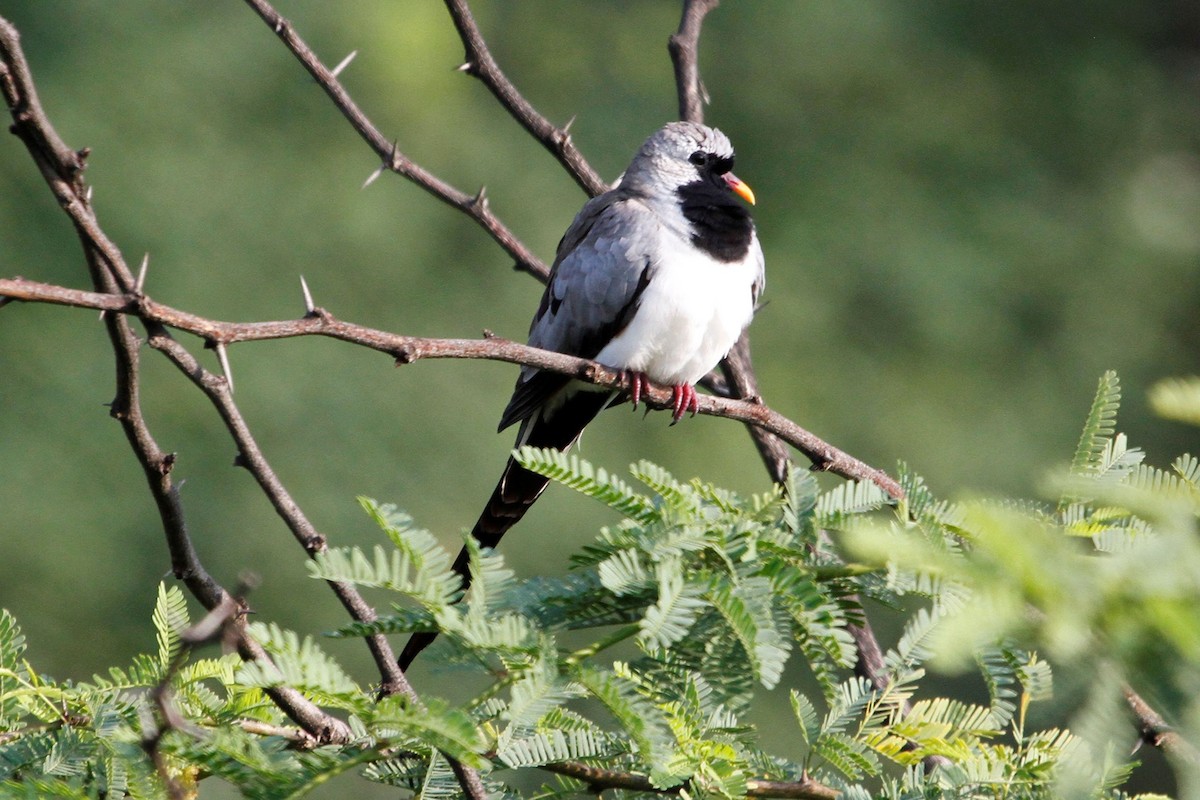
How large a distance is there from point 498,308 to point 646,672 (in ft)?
33.6

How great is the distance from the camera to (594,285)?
4691mm

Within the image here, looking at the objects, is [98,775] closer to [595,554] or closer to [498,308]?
[595,554]

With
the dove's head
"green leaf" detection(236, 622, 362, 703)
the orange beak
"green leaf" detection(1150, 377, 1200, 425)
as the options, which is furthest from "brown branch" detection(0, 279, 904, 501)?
the orange beak

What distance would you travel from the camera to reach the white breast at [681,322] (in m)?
4.52

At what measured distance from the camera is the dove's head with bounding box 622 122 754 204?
16.6 feet

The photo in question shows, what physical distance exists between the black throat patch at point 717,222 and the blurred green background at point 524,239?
5.92 meters

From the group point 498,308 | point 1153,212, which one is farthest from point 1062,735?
point 1153,212

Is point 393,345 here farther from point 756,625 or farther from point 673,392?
point 673,392

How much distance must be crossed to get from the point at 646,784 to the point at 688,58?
338 cm

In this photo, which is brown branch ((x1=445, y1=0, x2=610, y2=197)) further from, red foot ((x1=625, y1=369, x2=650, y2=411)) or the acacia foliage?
the acacia foliage

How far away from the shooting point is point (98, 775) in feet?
7.26

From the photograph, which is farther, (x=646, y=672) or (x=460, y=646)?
(x=646, y=672)

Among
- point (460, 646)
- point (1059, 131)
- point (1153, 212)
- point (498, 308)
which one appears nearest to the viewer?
point (460, 646)

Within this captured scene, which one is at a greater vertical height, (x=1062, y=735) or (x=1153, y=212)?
(x=1153, y=212)
